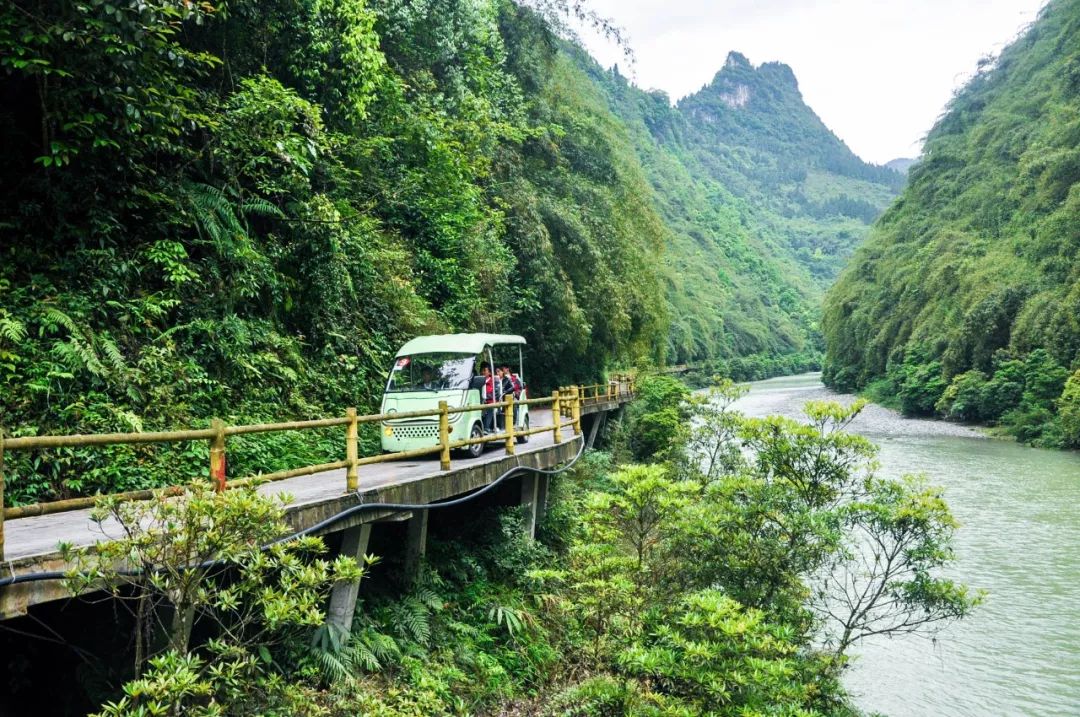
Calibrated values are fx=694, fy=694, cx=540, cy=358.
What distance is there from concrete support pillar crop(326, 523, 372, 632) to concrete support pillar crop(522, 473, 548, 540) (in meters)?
4.83

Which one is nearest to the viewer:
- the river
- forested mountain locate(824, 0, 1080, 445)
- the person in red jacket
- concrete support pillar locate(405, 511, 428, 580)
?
concrete support pillar locate(405, 511, 428, 580)

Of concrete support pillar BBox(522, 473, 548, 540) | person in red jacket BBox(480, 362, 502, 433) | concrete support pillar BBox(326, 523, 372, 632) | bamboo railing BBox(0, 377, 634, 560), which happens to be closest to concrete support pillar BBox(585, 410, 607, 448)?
concrete support pillar BBox(522, 473, 548, 540)

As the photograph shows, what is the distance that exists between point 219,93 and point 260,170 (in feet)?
5.17

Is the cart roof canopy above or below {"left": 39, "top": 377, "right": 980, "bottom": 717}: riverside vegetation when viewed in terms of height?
above

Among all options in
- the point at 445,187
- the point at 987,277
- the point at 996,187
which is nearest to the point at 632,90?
the point at 996,187

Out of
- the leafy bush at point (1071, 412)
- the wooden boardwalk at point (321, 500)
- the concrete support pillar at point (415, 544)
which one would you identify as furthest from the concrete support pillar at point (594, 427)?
the leafy bush at point (1071, 412)

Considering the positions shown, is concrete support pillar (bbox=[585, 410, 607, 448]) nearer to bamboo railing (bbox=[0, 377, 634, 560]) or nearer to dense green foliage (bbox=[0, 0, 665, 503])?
dense green foliage (bbox=[0, 0, 665, 503])

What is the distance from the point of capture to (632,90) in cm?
17150

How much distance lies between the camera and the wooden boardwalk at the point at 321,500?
3.84 metres

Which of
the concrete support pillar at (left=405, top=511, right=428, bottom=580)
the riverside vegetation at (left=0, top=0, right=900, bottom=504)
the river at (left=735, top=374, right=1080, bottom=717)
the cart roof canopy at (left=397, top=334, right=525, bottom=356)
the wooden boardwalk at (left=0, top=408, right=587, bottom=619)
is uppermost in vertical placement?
the riverside vegetation at (left=0, top=0, right=900, bottom=504)

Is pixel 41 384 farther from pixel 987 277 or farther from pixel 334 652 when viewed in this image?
pixel 987 277

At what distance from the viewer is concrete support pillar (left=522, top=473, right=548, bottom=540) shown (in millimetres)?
11469

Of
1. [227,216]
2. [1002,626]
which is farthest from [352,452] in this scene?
[1002,626]

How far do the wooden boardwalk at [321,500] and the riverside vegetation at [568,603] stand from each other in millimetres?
299
